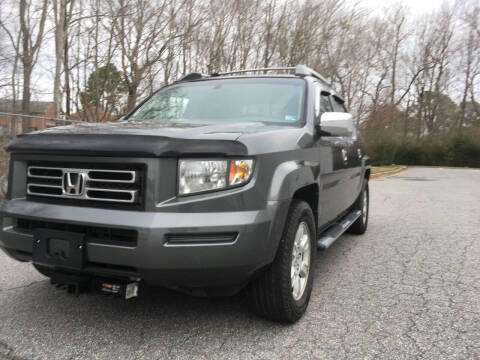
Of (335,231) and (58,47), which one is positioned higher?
(58,47)

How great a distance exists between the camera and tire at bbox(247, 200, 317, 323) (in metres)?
2.49

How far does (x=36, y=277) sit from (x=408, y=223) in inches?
211

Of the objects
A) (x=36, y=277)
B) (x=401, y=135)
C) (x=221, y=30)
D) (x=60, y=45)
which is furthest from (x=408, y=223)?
(x=401, y=135)

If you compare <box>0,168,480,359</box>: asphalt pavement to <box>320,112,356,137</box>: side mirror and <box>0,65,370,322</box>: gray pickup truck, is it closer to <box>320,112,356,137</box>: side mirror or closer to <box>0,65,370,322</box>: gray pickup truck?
<box>0,65,370,322</box>: gray pickup truck

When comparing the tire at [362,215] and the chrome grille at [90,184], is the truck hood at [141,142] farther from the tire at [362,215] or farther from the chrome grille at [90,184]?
the tire at [362,215]

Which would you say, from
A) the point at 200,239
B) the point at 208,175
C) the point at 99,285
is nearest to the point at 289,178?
the point at 208,175

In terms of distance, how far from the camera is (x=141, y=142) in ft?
7.05

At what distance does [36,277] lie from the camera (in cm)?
358

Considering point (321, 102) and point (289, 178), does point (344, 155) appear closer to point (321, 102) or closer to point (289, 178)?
point (321, 102)

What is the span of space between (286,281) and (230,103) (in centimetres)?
164

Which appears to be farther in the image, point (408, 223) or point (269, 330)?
point (408, 223)

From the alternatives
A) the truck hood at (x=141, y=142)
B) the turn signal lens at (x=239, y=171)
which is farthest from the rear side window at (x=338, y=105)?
the turn signal lens at (x=239, y=171)

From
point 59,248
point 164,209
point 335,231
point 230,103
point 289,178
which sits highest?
point 230,103

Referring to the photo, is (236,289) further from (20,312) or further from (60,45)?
(60,45)
